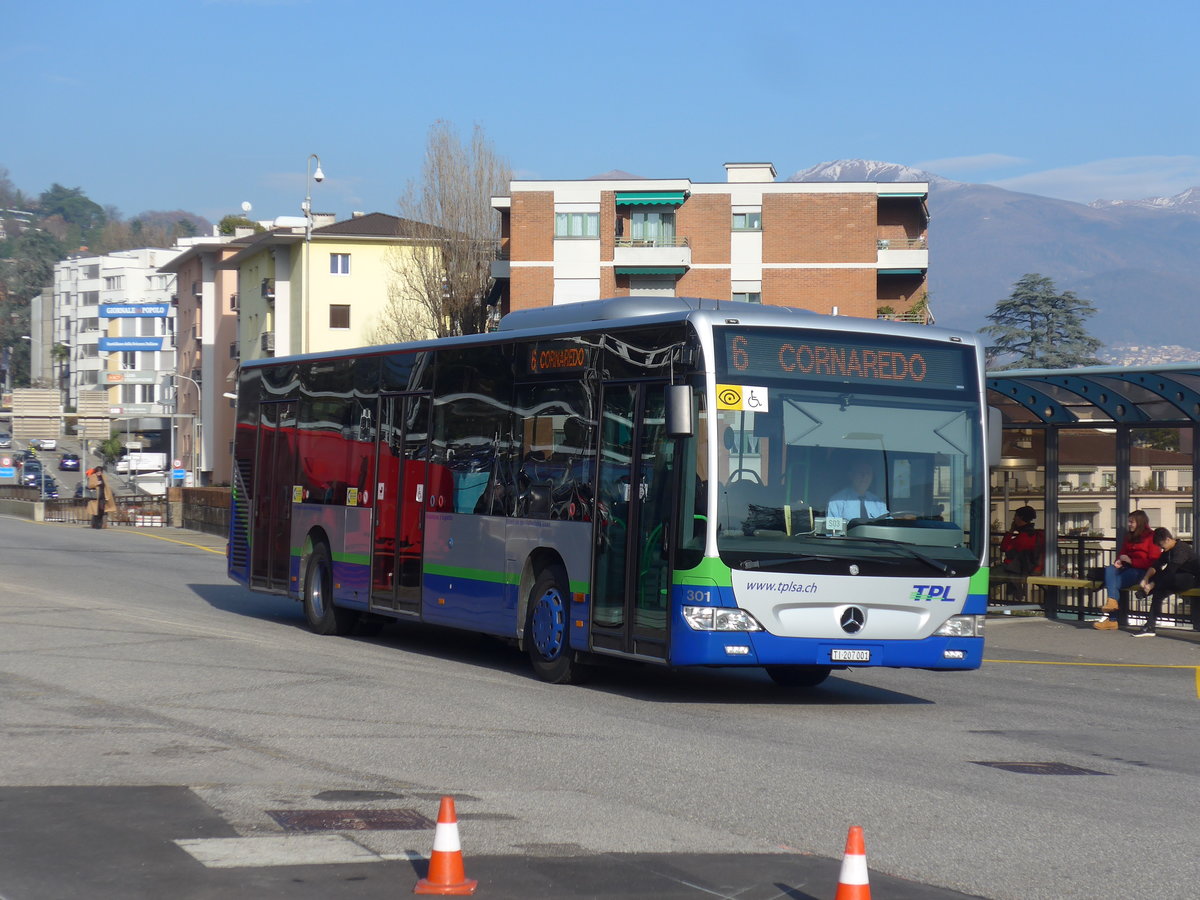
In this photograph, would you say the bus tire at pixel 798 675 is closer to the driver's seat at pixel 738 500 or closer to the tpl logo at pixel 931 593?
the tpl logo at pixel 931 593

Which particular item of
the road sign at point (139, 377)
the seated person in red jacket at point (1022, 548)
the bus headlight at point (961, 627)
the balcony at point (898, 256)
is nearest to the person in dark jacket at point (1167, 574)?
the seated person in red jacket at point (1022, 548)

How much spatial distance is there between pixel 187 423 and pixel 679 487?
328 ft

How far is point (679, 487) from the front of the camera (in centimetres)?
1184

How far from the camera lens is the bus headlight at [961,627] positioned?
1248 centimetres

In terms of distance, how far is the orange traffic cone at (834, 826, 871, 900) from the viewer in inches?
204

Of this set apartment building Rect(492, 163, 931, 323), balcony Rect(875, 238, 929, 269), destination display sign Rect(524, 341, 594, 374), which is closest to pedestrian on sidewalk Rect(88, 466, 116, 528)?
apartment building Rect(492, 163, 931, 323)

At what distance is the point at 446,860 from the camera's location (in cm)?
587

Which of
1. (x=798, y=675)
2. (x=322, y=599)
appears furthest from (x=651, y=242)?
(x=798, y=675)

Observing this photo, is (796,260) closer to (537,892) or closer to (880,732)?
(880,732)

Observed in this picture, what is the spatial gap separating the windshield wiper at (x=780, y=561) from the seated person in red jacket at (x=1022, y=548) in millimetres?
10861

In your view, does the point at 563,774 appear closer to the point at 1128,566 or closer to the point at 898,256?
the point at 1128,566

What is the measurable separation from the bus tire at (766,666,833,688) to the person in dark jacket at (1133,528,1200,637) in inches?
283

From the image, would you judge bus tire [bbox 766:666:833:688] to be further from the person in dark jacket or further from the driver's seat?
the person in dark jacket

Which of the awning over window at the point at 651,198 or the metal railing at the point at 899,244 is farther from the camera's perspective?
the awning over window at the point at 651,198
